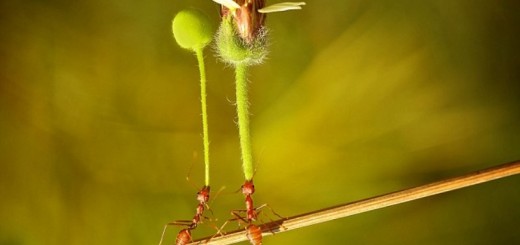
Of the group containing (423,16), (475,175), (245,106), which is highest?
(423,16)

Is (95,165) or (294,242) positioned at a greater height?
(95,165)

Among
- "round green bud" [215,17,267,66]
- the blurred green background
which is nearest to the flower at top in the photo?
"round green bud" [215,17,267,66]

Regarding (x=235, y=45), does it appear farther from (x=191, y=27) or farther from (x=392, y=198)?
(x=392, y=198)

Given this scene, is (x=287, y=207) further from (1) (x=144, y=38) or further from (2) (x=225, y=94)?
(1) (x=144, y=38)

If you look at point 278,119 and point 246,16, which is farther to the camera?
point 278,119

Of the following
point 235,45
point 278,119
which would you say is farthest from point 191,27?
point 278,119

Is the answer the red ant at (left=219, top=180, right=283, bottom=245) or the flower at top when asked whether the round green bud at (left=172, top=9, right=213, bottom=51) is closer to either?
the flower at top

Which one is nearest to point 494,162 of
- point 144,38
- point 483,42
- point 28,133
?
point 483,42
